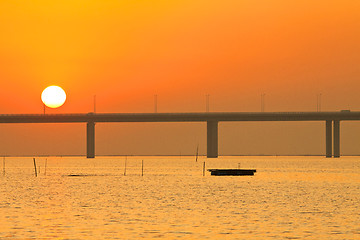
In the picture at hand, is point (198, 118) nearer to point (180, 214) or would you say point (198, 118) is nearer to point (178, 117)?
point (178, 117)

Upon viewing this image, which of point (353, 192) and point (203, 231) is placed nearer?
point (203, 231)

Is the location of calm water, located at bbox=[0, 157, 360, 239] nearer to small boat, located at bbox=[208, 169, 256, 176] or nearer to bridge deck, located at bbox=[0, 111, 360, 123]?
small boat, located at bbox=[208, 169, 256, 176]

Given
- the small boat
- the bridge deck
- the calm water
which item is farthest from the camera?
the bridge deck

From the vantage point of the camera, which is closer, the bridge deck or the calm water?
the calm water

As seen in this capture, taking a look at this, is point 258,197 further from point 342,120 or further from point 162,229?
point 342,120

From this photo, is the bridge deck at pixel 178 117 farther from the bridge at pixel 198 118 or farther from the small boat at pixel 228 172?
the small boat at pixel 228 172

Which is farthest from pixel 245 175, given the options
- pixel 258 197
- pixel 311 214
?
pixel 311 214

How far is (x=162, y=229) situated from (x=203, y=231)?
6.81ft

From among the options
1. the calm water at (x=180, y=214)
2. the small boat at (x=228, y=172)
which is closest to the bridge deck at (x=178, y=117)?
the small boat at (x=228, y=172)

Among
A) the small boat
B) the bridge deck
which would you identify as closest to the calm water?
the small boat

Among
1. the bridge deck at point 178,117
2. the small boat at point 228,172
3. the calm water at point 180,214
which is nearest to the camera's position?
the calm water at point 180,214

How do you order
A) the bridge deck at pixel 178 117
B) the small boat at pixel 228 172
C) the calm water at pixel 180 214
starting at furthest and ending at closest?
the bridge deck at pixel 178 117 < the small boat at pixel 228 172 < the calm water at pixel 180 214

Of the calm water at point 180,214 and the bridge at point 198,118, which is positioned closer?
the calm water at point 180,214

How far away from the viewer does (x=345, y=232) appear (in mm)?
36500
